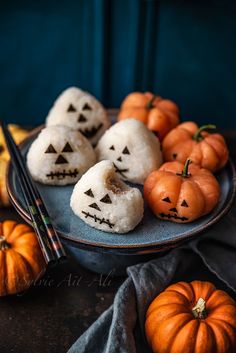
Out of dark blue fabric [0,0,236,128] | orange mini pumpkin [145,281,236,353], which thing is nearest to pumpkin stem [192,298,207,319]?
orange mini pumpkin [145,281,236,353]

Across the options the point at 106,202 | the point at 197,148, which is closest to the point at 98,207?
the point at 106,202

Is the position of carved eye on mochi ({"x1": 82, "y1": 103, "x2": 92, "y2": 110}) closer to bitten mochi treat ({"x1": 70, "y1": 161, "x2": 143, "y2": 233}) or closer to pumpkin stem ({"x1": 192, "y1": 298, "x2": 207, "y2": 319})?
bitten mochi treat ({"x1": 70, "y1": 161, "x2": 143, "y2": 233})

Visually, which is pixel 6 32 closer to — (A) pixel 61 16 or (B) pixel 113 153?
(A) pixel 61 16

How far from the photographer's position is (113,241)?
92 centimetres

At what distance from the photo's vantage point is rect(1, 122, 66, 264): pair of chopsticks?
2.83 feet

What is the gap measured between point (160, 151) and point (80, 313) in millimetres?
434

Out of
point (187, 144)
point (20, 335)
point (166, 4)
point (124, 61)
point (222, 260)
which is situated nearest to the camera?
point (20, 335)

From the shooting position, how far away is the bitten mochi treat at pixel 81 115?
121cm

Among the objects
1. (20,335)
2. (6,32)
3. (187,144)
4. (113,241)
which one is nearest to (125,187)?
(113,241)

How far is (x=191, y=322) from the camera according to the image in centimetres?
83

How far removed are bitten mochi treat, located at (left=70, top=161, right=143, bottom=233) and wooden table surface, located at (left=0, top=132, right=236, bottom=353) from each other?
6.7 inches

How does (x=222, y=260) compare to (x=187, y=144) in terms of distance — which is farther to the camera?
(x=187, y=144)

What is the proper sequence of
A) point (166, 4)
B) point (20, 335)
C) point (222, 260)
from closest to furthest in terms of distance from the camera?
point (20, 335) < point (222, 260) < point (166, 4)

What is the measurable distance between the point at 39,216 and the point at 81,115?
0.37 metres
